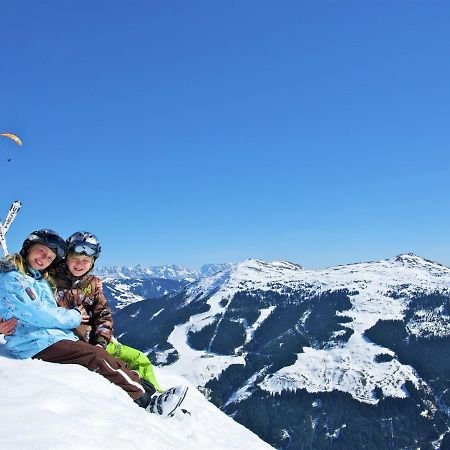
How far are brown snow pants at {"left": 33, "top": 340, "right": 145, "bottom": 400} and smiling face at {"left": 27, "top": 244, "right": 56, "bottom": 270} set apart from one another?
1.63 m

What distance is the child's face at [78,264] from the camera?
10.4 meters

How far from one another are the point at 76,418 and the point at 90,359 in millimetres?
2971

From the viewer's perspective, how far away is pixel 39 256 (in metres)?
9.02

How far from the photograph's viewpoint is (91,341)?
1056cm

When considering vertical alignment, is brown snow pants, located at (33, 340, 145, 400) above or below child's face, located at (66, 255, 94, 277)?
below

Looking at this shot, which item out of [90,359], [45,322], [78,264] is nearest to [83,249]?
[78,264]

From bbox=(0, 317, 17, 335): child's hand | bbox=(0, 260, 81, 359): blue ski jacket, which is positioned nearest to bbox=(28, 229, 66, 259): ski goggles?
bbox=(0, 260, 81, 359): blue ski jacket

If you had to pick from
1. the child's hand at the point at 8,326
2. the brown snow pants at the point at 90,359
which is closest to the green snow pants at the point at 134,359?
the brown snow pants at the point at 90,359

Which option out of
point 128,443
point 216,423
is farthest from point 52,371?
point 216,423

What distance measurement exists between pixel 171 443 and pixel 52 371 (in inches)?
97.7

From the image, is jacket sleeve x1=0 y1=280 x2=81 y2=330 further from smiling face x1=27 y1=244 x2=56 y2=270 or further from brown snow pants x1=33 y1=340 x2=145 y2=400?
smiling face x1=27 y1=244 x2=56 y2=270

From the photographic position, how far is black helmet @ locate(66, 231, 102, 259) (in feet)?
33.6

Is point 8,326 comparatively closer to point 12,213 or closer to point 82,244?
point 82,244

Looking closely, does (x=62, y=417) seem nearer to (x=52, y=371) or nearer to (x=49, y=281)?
(x=52, y=371)
